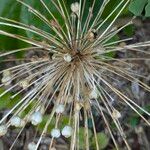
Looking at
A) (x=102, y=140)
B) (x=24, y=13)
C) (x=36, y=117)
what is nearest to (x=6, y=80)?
(x=36, y=117)

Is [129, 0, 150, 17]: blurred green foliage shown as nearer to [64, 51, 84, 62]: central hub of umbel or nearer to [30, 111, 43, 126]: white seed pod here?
[64, 51, 84, 62]: central hub of umbel

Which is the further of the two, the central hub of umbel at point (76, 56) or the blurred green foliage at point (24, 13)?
the blurred green foliage at point (24, 13)

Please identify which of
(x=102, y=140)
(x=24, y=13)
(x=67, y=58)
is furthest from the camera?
(x=102, y=140)

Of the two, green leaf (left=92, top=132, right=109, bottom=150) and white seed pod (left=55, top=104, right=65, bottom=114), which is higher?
white seed pod (left=55, top=104, right=65, bottom=114)

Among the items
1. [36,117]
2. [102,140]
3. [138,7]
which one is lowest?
[102,140]

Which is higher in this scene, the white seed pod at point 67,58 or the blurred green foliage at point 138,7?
the blurred green foliage at point 138,7

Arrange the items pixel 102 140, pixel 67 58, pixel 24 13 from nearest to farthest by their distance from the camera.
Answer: pixel 67 58, pixel 24 13, pixel 102 140

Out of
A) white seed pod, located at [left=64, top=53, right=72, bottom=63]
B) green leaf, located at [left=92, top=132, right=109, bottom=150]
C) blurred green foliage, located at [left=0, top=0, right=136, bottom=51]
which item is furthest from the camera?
green leaf, located at [left=92, top=132, right=109, bottom=150]

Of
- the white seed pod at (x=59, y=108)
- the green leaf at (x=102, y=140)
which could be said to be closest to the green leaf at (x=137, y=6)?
the white seed pod at (x=59, y=108)

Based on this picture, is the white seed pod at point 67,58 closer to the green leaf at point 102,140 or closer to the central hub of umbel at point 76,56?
the central hub of umbel at point 76,56

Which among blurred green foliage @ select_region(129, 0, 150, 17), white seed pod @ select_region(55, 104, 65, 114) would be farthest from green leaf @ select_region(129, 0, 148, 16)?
white seed pod @ select_region(55, 104, 65, 114)

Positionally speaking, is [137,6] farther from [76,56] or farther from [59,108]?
[59,108]

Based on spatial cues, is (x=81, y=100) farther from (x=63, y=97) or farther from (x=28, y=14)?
(x=28, y=14)
